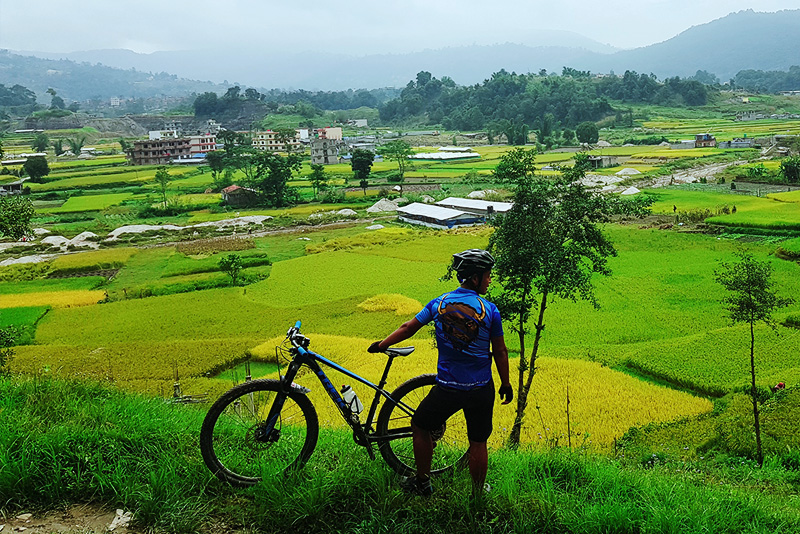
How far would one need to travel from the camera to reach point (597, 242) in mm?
10891

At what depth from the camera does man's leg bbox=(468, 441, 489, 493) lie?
4.09 m

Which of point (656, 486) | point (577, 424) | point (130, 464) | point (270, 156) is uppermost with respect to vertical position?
point (270, 156)

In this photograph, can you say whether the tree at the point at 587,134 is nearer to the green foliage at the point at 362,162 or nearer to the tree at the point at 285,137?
the green foliage at the point at 362,162

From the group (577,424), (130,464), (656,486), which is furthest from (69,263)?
(656,486)

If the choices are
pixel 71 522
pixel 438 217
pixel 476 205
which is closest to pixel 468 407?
pixel 71 522

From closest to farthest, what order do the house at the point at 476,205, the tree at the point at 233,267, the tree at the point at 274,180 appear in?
the tree at the point at 233,267
the house at the point at 476,205
the tree at the point at 274,180

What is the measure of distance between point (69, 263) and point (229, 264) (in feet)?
33.1

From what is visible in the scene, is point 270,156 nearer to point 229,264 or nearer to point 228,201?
point 228,201

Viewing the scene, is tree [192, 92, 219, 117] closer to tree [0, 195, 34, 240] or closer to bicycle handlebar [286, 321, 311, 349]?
tree [0, 195, 34, 240]

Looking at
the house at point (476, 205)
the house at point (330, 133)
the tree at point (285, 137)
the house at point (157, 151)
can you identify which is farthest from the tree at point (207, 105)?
the house at point (476, 205)

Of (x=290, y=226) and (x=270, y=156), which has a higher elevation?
(x=270, y=156)

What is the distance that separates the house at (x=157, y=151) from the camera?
253 ft

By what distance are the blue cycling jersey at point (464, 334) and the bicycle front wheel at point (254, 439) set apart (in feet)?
3.53

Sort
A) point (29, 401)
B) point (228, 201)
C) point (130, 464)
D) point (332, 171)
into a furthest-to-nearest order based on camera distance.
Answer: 1. point (332, 171)
2. point (228, 201)
3. point (29, 401)
4. point (130, 464)
